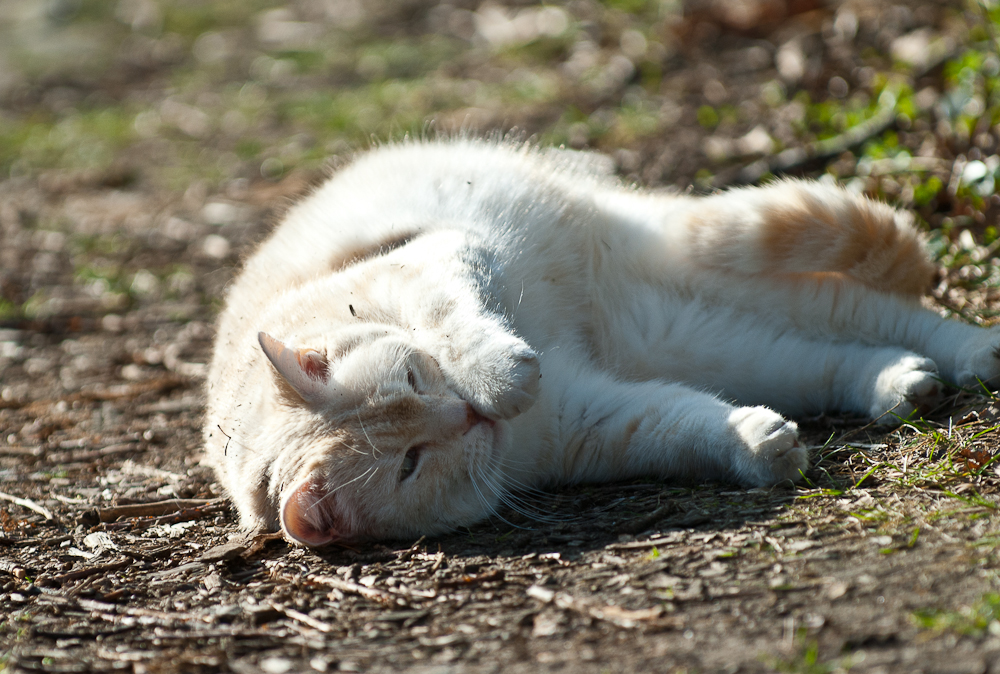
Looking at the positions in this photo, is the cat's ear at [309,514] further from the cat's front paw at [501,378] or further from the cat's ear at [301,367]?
the cat's front paw at [501,378]

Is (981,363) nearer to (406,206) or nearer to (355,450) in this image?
(355,450)

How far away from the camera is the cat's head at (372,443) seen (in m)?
2.63

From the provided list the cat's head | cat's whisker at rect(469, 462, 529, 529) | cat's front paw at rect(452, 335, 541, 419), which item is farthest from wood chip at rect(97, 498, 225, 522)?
cat's front paw at rect(452, 335, 541, 419)

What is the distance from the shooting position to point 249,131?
862cm

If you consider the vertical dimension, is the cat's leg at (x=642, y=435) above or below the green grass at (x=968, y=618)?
above

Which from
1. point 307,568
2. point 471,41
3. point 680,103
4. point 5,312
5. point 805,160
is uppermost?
point 471,41

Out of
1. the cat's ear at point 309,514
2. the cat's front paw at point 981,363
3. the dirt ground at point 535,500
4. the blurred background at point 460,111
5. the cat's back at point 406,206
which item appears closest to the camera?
the dirt ground at point 535,500

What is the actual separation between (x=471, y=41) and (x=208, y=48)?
12.8ft

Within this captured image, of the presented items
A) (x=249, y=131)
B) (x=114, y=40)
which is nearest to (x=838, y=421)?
(x=249, y=131)

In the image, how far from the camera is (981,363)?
9.73 feet

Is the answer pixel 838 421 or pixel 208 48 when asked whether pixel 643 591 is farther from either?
pixel 208 48

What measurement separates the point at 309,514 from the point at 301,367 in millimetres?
460

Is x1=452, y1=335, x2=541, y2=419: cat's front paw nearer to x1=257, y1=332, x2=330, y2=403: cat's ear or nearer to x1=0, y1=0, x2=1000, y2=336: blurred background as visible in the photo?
x1=257, y1=332, x2=330, y2=403: cat's ear

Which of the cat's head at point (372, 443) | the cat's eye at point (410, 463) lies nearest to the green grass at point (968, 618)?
the cat's head at point (372, 443)
